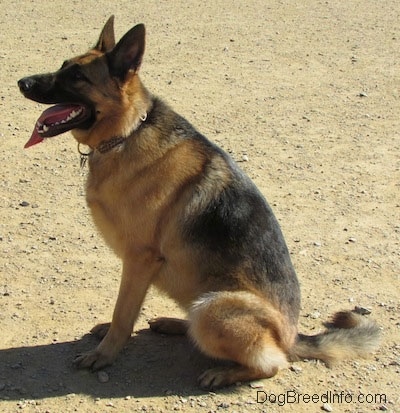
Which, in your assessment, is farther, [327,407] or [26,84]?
[327,407]

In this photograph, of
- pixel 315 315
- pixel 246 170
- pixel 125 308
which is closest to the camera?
pixel 125 308

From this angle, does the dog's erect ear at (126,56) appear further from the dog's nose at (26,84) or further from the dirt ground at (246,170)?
the dirt ground at (246,170)

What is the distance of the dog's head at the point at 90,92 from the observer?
4289 mm

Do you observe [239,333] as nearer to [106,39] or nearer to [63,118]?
[63,118]

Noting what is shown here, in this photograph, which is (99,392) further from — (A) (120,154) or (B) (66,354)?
(A) (120,154)

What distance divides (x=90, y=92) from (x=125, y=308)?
132 centimetres

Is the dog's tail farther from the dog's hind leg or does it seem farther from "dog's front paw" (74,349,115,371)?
"dog's front paw" (74,349,115,371)

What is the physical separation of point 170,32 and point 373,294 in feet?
22.2

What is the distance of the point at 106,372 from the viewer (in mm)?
4516

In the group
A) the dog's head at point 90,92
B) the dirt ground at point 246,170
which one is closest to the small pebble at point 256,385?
the dirt ground at point 246,170

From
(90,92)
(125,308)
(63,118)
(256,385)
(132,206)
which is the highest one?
(90,92)

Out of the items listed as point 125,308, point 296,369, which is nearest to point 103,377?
point 125,308

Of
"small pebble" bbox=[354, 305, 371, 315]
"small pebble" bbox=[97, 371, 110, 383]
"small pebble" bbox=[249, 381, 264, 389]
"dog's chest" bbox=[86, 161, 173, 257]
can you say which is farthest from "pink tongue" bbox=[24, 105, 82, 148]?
"small pebble" bbox=[354, 305, 371, 315]

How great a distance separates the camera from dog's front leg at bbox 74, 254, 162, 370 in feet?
14.5
